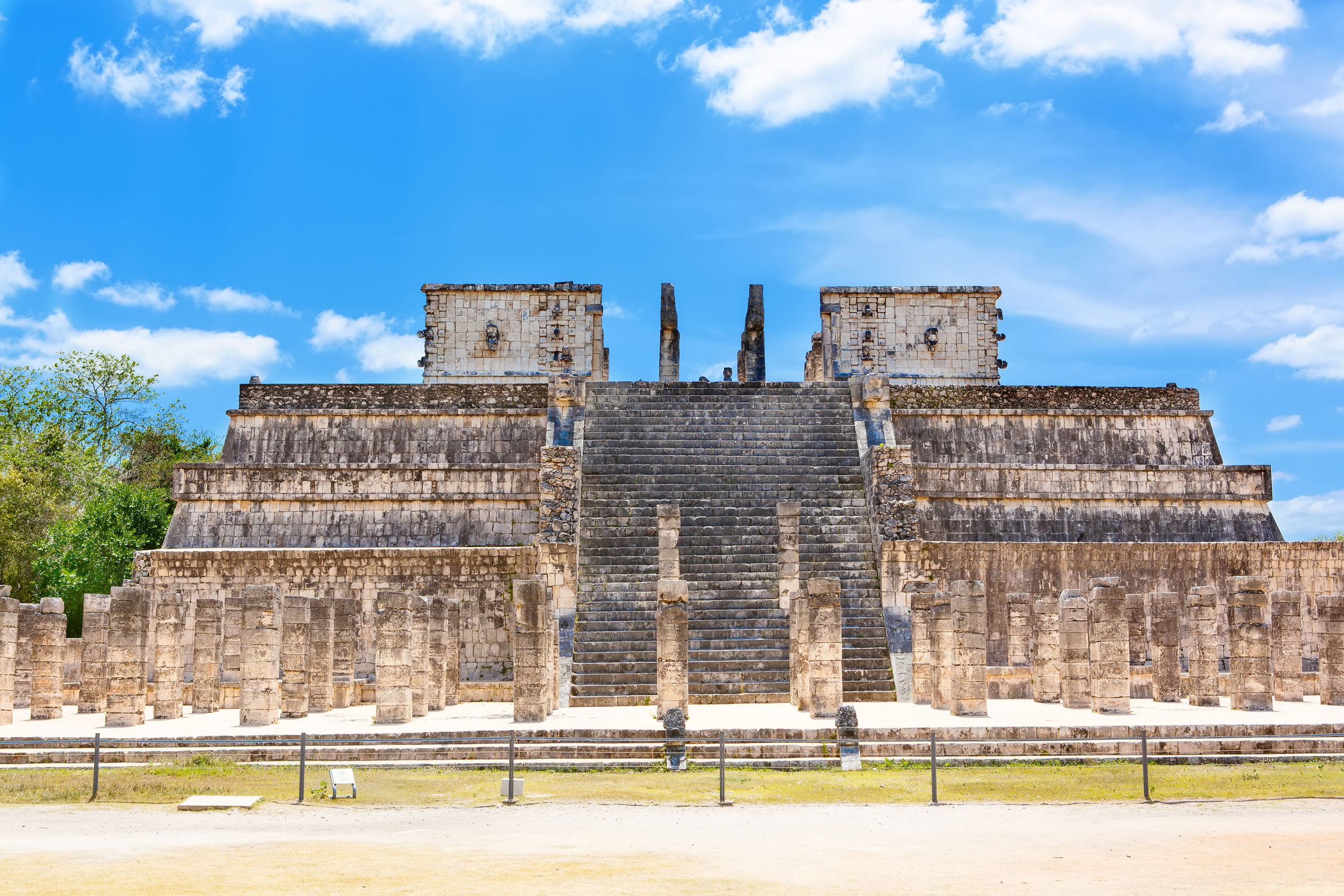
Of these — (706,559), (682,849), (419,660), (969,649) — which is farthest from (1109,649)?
(682,849)

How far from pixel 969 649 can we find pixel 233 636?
458 inches

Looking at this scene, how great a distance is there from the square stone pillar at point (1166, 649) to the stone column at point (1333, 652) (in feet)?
7.50

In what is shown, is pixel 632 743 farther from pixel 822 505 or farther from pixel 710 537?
pixel 822 505

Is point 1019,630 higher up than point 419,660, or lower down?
higher up

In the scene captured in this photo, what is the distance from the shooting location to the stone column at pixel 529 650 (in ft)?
57.3

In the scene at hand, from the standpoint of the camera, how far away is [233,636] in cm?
2059

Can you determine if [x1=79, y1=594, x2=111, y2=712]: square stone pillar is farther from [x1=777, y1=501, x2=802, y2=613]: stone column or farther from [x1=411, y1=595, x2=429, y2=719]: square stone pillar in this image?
[x1=777, y1=501, x2=802, y2=613]: stone column

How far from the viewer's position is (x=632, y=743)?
49.8ft

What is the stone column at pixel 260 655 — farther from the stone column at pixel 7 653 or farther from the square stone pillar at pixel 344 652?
the stone column at pixel 7 653

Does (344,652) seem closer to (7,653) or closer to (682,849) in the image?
(7,653)

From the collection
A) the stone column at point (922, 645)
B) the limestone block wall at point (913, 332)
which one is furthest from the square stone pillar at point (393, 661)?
the limestone block wall at point (913, 332)

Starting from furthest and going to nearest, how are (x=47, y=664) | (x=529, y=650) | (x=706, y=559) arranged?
(x=706, y=559), (x=47, y=664), (x=529, y=650)

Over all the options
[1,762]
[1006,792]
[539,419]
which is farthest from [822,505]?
[1,762]

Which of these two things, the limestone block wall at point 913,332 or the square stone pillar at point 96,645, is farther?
the limestone block wall at point 913,332
